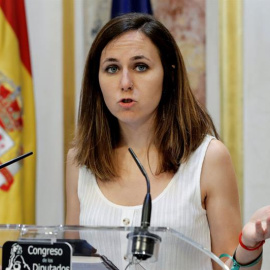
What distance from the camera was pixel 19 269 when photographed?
1192 millimetres

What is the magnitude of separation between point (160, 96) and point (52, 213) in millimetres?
1658

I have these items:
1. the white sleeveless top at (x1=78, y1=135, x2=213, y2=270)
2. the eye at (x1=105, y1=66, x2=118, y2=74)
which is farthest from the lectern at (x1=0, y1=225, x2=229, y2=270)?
the eye at (x1=105, y1=66, x2=118, y2=74)

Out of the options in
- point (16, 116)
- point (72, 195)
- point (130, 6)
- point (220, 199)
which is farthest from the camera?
point (130, 6)

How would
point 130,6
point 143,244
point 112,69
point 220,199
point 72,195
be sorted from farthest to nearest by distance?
point 130,6 < point 72,195 < point 112,69 < point 220,199 < point 143,244

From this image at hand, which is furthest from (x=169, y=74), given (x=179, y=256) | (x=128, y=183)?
(x=179, y=256)

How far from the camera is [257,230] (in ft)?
4.70

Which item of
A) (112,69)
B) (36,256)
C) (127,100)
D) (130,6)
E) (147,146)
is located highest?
(130,6)

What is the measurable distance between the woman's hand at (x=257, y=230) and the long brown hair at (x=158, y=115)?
0.51 meters

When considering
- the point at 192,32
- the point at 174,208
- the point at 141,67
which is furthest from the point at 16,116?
the point at 174,208

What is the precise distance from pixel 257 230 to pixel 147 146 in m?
0.70

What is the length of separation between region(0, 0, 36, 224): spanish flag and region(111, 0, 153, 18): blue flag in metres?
0.51

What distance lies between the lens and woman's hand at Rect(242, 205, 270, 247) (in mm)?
1420

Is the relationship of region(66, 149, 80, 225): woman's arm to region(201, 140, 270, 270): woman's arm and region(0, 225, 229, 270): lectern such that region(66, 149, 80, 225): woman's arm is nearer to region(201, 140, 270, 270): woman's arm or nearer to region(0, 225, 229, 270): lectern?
region(201, 140, 270, 270): woman's arm

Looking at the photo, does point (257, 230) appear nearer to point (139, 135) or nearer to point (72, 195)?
point (139, 135)
